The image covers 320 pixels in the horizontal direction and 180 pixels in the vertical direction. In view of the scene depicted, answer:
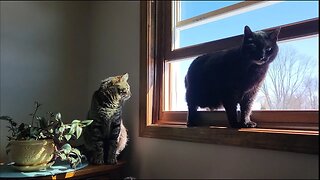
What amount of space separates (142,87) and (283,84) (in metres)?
0.74

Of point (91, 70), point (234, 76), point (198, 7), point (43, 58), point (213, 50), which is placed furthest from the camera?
point (91, 70)

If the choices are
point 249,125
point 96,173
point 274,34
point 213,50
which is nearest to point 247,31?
point 274,34

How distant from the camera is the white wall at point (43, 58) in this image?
1.72m

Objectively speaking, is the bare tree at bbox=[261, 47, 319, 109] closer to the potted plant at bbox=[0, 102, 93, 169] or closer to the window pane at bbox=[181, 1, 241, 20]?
the window pane at bbox=[181, 1, 241, 20]

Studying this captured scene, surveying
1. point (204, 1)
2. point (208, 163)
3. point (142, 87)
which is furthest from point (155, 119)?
point (204, 1)

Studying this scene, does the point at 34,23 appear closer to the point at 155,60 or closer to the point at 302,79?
the point at 155,60

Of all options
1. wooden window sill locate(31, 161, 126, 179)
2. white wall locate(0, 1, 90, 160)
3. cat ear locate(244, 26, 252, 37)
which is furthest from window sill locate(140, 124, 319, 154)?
white wall locate(0, 1, 90, 160)

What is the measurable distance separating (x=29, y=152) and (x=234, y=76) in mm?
942

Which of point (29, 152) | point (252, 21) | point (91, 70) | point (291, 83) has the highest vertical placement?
point (252, 21)

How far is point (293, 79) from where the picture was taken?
115 centimetres

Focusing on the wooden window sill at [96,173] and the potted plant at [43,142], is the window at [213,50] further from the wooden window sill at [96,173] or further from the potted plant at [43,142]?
the potted plant at [43,142]

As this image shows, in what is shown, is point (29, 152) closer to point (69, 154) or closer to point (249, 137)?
point (69, 154)

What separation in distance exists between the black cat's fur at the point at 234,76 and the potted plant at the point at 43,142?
21.1 inches

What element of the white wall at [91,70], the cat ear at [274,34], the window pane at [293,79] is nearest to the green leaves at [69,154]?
the white wall at [91,70]
